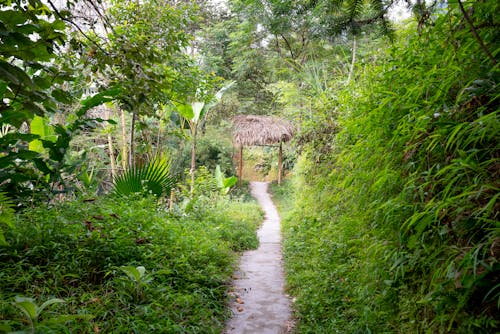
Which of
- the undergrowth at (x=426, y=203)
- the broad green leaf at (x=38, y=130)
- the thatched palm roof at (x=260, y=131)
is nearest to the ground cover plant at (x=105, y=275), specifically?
the undergrowth at (x=426, y=203)

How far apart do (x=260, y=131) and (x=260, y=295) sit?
37.3 feet

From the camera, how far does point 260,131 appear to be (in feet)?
50.3

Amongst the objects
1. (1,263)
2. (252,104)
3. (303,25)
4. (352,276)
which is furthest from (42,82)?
(252,104)

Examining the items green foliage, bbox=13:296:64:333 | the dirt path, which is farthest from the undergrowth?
green foliage, bbox=13:296:64:333

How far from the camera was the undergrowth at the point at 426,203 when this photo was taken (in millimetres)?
1646

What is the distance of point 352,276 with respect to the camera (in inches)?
137

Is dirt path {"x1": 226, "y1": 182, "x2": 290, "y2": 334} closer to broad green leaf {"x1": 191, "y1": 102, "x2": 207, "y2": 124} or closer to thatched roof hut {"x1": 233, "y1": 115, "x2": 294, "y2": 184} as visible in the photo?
broad green leaf {"x1": 191, "y1": 102, "x2": 207, "y2": 124}

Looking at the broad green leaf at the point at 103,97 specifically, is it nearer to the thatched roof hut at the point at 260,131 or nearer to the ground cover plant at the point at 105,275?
the ground cover plant at the point at 105,275

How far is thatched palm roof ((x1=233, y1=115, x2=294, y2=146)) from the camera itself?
15.3 metres

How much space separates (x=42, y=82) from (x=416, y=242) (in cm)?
234

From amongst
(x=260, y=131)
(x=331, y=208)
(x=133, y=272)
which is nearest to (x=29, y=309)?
(x=133, y=272)

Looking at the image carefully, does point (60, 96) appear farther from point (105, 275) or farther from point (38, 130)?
point (38, 130)

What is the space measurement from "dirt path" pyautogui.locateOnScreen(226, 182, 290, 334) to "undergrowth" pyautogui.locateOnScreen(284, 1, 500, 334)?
288mm

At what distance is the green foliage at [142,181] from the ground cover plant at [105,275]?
941 mm
